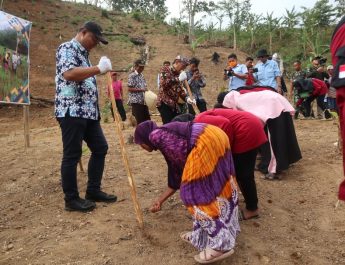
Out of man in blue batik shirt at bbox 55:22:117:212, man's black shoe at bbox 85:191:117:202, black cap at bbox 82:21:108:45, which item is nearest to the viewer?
man in blue batik shirt at bbox 55:22:117:212

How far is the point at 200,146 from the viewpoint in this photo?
260cm

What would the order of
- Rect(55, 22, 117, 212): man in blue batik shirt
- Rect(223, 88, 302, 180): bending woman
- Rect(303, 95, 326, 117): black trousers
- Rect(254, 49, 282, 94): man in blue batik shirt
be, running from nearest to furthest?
Rect(55, 22, 117, 212): man in blue batik shirt < Rect(223, 88, 302, 180): bending woman < Rect(254, 49, 282, 94): man in blue batik shirt < Rect(303, 95, 326, 117): black trousers

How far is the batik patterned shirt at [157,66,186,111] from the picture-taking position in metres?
5.26

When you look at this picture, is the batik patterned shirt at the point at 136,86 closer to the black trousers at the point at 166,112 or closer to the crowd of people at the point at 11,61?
the black trousers at the point at 166,112

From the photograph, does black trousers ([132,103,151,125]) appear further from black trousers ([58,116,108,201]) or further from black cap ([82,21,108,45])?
black cap ([82,21,108,45])

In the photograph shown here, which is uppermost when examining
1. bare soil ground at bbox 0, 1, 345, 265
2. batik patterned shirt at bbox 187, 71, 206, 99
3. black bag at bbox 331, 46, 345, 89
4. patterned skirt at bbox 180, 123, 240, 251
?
batik patterned shirt at bbox 187, 71, 206, 99

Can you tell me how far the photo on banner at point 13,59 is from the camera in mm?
5391

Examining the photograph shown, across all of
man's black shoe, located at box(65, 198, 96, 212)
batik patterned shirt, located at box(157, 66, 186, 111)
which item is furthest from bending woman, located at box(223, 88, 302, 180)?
man's black shoe, located at box(65, 198, 96, 212)

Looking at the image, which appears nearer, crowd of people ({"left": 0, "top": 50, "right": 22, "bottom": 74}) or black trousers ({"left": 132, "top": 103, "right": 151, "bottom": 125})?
crowd of people ({"left": 0, "top": 50, "right": 22, "bottom": 74})

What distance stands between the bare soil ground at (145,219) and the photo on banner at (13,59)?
89cm

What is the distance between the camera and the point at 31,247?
117 inches

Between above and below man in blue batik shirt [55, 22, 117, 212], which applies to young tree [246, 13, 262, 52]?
above

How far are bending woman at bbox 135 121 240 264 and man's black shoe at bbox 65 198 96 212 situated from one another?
104cm

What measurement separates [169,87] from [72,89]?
212 cm
